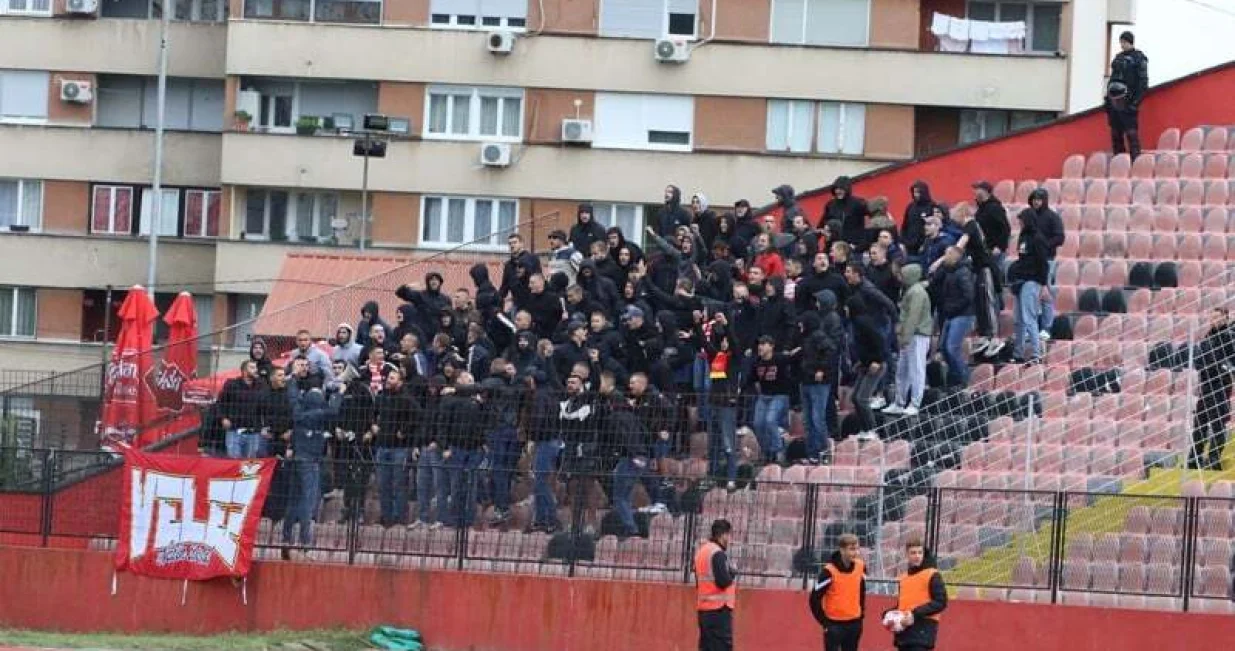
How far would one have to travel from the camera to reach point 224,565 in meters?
Answer: 27.1

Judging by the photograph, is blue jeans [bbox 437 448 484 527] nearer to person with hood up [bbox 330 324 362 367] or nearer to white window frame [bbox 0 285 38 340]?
person with hood up [bbox 330 324 362 367]

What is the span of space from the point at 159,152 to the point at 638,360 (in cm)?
2696

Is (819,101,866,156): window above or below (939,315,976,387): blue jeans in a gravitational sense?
above

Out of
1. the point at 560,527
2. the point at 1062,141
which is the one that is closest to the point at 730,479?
the point at 560,527

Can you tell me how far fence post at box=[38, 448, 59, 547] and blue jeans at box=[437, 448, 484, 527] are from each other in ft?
15.4

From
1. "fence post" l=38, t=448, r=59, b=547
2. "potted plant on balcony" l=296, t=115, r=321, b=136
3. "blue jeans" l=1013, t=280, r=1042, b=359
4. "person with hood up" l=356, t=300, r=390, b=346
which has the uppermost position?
"potted plant on balcony" l=296, t=115, r=321, b=136

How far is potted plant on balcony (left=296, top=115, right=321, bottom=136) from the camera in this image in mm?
52344

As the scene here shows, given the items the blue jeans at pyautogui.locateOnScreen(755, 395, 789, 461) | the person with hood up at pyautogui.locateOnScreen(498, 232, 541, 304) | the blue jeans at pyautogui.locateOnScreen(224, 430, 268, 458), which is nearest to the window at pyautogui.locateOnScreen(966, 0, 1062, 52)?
the person with hood up at pyautogui.locateOnScreen(498, 232, 541, 304)

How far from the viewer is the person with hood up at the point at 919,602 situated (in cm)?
2086

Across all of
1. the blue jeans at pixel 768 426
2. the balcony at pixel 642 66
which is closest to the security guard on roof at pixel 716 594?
the blue jeans at pixel 768 426

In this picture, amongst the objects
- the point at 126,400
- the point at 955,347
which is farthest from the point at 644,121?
the point at 955,347

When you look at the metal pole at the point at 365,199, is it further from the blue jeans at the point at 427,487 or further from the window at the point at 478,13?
the blue jeans at the point at 427,487

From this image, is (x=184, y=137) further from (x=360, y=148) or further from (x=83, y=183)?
(x=360, y=148)

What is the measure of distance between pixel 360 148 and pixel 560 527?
21.5m
